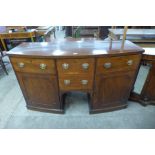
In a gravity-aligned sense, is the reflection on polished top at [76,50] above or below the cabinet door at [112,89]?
above

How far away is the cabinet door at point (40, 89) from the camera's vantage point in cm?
142

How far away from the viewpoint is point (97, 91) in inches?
59.7

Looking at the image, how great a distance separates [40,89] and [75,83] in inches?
18.0

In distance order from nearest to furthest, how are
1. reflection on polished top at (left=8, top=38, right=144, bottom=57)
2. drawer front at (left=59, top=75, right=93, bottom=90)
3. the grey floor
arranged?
reflection on polished top at (left=8, top=38, right=144, bottom=57) < drawer front at (left=59, top=75, right=93, bottom=90) < the grey floor

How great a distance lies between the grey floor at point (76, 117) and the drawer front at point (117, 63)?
1.40ft

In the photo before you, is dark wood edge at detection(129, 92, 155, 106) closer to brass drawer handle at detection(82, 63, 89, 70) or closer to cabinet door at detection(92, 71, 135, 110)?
cabinet door at detection(92, 71, 135, 110)

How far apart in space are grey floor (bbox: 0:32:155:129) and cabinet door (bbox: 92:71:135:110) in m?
0.16

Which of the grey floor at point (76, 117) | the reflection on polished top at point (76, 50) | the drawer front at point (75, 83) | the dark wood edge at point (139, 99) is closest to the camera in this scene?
the reflection on polished top at point (76, 50)

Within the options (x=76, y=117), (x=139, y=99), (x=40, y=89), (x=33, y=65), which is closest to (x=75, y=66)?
(x=33, y=65)

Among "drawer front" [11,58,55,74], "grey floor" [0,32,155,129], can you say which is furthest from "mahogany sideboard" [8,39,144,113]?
"grey floor" [0,32,155,129]

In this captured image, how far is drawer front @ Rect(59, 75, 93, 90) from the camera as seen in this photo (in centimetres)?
138

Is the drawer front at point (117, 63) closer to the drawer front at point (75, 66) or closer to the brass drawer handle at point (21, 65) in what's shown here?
the drawer front at point (75, 66)

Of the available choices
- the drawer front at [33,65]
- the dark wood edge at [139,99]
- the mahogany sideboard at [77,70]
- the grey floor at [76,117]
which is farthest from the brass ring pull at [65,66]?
the dark wood edge at [139,99]
